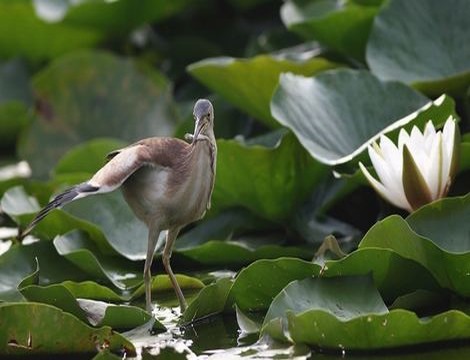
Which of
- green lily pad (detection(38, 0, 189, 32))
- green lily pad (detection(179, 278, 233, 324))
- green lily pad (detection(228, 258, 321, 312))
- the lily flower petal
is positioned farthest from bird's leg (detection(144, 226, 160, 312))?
green lily pad (detection(38, 0, 189, 32))

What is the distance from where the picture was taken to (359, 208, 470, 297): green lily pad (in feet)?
10.1

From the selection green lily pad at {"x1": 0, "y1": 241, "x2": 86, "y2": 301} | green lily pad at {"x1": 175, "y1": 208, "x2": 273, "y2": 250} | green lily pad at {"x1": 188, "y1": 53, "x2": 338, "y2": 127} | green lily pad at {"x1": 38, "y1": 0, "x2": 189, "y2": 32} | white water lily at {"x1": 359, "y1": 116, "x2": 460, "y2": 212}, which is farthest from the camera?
green lily pad at {"x1": 38, "y1": 0, "x2": 189, "y2": 32}

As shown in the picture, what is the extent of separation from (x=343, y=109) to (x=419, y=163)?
2.17 feet

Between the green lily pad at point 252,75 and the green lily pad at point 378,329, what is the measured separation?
68.6 inches

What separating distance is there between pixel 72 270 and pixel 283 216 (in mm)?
737

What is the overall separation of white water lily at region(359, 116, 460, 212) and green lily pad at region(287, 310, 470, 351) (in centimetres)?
66

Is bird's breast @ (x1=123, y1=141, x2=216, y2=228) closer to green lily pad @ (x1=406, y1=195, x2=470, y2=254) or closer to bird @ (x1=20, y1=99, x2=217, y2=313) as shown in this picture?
bird @ (x1=20, y1=99, x2=217, y2=313)

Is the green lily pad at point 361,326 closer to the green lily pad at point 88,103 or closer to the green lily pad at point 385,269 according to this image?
the green lily pad at point 385,269

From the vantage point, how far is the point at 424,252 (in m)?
3.12

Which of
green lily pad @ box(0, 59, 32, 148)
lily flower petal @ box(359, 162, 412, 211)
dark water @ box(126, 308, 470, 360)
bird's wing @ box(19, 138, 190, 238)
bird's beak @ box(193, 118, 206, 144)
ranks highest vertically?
bird's beak @ box(193, 118, 206, 144)

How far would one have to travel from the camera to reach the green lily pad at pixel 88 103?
5664 mm

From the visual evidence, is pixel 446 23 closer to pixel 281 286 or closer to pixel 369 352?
pixel 281 286

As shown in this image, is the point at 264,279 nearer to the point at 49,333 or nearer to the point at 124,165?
the point at 124,165

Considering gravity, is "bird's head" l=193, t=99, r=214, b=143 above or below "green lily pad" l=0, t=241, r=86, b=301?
above
